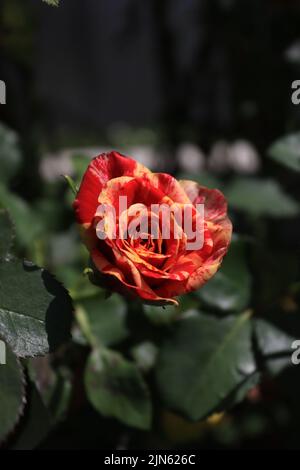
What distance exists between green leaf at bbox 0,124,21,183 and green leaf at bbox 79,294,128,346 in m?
0.22

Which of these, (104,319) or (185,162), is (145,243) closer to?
(104,319)

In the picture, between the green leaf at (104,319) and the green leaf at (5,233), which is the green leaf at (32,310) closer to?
the green leaf at (5,233)

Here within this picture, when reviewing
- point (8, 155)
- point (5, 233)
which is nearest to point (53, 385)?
point (5, 233)

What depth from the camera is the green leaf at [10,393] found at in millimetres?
522

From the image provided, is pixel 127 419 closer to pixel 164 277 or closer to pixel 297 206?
pixel 164 277

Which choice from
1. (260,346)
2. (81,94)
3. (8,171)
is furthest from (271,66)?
(81,94)

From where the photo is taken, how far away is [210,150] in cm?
152

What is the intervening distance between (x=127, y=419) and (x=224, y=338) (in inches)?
4.8

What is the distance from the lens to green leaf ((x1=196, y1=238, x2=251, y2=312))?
748mm

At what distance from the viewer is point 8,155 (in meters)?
0.90

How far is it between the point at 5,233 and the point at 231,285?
0.25 metres

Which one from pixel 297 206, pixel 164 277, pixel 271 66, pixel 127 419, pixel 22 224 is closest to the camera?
pixel 164 277

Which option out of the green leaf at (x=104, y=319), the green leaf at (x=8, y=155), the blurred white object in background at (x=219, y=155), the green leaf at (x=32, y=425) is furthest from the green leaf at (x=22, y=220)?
the blurred white object in background at (x=219, y=155)

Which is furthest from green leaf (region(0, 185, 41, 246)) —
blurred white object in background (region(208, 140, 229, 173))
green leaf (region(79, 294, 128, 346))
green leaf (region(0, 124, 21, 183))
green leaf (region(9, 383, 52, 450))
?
blurred white object in background (region(208, 140, 229, 173))
